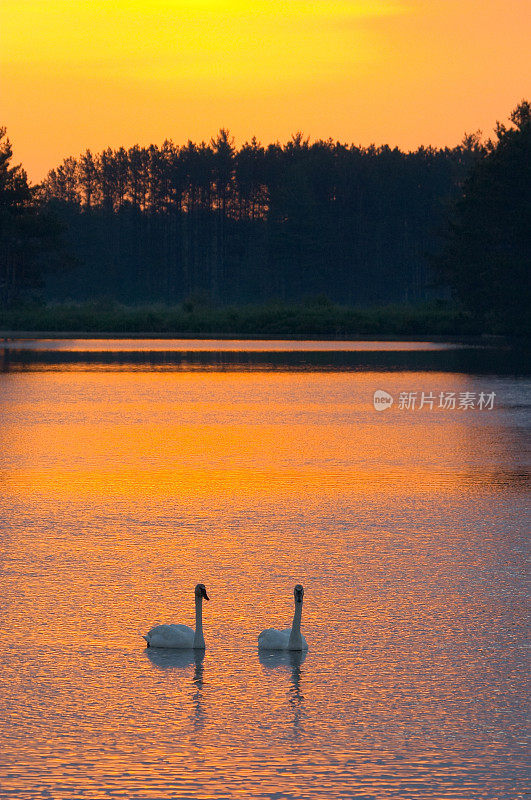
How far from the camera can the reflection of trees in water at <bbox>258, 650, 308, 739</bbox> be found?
7191mm

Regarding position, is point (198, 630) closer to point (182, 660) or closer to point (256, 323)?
point (182, 660)

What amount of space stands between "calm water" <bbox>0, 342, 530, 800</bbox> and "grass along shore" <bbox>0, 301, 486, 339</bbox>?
59.4m

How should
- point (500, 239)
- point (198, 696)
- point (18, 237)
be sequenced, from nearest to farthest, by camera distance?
point (198, 696), point (500, 239), point (18, 237)

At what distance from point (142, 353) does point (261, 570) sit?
45.1 meters

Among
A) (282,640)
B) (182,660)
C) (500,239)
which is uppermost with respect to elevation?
(500,239)

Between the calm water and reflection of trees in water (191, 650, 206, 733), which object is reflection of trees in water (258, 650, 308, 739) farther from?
reflection of trees in water (191, 650, 206, 733)

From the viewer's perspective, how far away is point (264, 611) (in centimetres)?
934

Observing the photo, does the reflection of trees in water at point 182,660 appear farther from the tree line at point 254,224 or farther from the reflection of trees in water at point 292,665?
the tree line at point 254,224

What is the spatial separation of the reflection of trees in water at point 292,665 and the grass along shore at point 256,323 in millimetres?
72199

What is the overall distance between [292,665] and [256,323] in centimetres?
7524

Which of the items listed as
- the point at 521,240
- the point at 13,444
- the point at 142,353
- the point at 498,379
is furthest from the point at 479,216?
the point at 13,444
